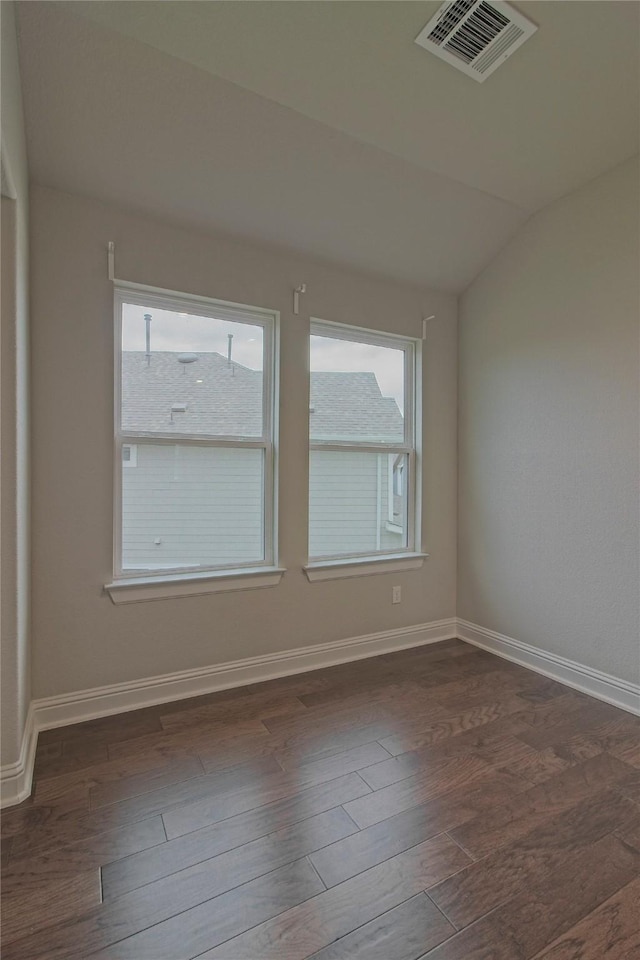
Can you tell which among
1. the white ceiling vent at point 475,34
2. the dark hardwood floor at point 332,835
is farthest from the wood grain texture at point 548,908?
the white ceiling vent at point 475,34

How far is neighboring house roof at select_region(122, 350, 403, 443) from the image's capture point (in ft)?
8.27

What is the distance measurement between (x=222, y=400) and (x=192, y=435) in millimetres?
281

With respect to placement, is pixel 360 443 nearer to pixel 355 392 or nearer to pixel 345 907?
pixel 355 392

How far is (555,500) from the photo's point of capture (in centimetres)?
280

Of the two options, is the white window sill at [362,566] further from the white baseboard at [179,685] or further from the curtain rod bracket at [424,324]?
the curtain rod bracket at [424,324]

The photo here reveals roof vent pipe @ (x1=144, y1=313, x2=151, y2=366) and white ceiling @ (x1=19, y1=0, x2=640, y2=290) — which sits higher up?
white ceiling @ (x1=19, y1=0, x2=640, y2=290)

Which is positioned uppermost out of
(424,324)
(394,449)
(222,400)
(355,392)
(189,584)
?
(424,324)

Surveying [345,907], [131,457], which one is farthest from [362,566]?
[345,907]

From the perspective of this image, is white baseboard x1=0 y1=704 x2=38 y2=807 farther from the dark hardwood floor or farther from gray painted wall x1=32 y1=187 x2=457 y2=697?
gray painted wall x1=32 y1=187 x2=457 y2=697

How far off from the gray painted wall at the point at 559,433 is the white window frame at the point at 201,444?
150 cm

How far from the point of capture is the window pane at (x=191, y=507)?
2518mm

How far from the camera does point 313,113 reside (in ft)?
6.88

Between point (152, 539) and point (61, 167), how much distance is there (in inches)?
71.7

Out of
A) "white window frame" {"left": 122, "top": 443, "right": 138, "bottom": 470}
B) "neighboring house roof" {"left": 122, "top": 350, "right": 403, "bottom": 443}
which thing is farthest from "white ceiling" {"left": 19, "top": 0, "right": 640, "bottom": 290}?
"white window frame" {"left": 122, "top": 443, "right": 138, "bottom": 470}
